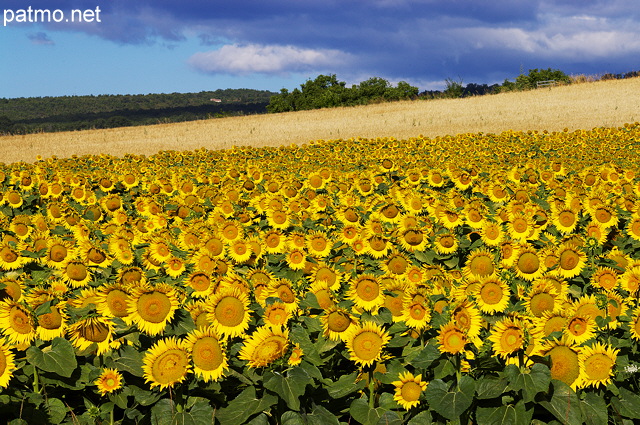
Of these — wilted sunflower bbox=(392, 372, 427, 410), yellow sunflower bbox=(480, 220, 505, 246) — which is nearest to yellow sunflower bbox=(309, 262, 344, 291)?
wilted sunflower bbox=(392, 372, 427, 410)

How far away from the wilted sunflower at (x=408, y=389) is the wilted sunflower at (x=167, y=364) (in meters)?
1.50

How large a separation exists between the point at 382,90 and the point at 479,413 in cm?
11481

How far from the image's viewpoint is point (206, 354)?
11.5 feet

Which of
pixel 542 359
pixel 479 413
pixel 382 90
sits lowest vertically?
pixel 479 413

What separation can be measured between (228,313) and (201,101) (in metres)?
166

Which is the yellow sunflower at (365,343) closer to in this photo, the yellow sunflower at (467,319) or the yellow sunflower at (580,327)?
the yellow sunflower at (467,319)

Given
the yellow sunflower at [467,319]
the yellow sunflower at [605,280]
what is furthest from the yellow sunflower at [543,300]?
the yellow sunflower at [605,280]

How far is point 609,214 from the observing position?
7527mm

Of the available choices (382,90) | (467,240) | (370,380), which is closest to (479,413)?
(370,380)

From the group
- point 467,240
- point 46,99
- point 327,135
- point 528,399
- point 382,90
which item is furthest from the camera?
point 46,99

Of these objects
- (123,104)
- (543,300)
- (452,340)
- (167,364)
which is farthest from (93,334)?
A: (123,104)

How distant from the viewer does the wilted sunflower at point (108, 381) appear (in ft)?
12.9

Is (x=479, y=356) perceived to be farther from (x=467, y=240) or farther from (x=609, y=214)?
(x=609, y=214)

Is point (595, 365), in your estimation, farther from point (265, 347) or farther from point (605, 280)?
point (265, 347)
